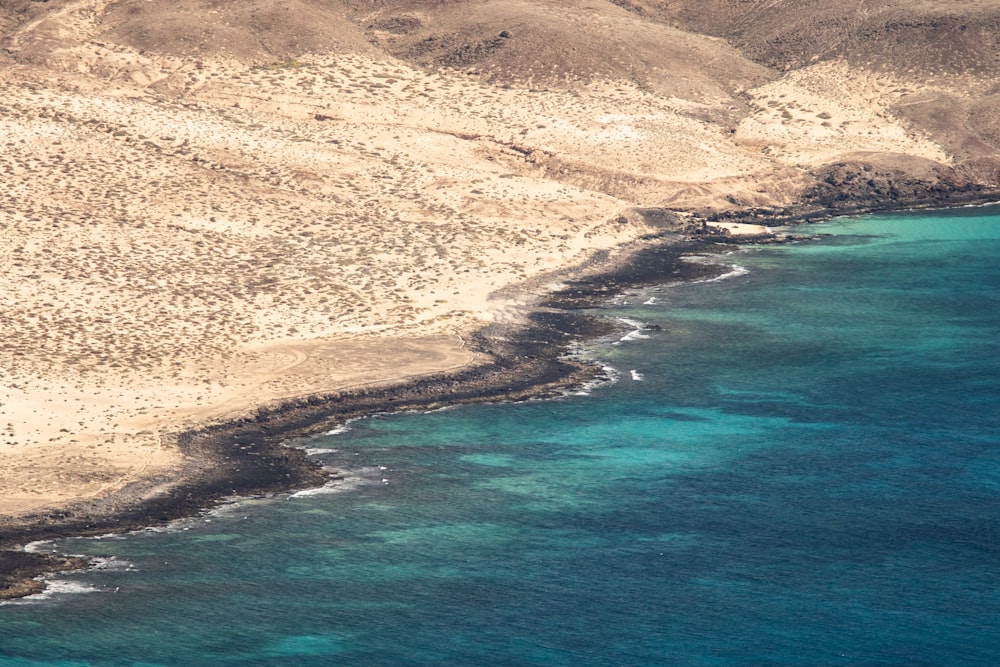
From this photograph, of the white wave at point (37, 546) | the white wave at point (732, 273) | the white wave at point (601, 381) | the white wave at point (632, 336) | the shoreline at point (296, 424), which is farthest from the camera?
the white wave at point (732, 273)

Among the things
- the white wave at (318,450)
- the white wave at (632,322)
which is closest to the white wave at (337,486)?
the white wave at (318,450)

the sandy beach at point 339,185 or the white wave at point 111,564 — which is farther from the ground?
the sandy beach at point 339,185

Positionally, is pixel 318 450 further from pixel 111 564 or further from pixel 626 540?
pixel 626 540

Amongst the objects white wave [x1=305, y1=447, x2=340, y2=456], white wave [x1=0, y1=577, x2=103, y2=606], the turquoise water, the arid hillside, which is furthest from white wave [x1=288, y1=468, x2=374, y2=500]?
white wave [x1=0, y1=577, x2=103, y2=606]

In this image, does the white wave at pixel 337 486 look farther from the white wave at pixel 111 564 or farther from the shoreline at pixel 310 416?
the white wave at pixel 111 564

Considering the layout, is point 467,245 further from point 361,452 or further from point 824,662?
point 824,662

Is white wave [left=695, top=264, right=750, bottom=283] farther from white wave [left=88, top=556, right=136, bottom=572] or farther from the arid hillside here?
white wave [left=88, top=556, right=136, bottom=572]

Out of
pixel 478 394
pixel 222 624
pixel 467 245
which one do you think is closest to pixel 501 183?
pixel 467 245
